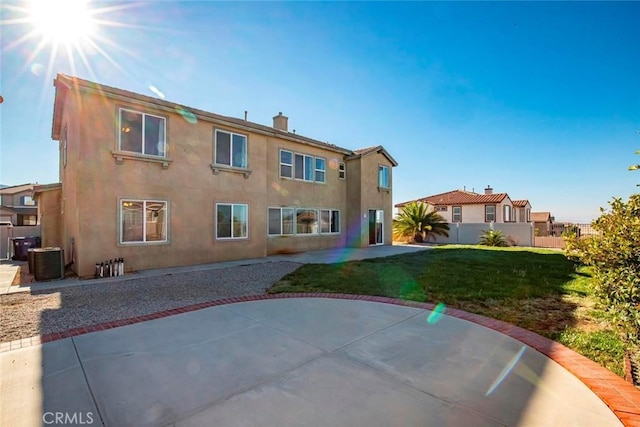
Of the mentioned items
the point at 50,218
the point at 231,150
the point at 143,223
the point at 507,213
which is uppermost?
the point at 231,150

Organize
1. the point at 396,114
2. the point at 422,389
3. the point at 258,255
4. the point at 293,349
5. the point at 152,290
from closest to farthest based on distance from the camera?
the point at 422,389 → the point at 293,349 → the point at 152,290 → the point at 258,255 → the point at 396,114

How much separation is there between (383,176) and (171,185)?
549 inches

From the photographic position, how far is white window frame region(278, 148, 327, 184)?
52.4 feet

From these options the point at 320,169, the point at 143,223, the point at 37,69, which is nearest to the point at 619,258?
the point at 143,223

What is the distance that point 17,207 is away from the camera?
3431cm

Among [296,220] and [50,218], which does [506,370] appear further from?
[50,218]

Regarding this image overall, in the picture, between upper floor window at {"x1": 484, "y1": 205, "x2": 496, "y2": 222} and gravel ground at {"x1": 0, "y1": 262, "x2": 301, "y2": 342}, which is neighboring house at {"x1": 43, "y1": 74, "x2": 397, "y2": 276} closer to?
gravel ground at {"x1": 0, "y1": 262, "x2": 301, "y2": 342}

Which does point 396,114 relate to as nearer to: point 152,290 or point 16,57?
point 152,290

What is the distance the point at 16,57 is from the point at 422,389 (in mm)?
13926

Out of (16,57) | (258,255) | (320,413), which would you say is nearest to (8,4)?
(16,57)

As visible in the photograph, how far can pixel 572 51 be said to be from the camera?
1061 centimetres

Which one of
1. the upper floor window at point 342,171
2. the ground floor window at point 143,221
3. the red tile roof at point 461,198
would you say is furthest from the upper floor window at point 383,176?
the ground floor window at point 143,221

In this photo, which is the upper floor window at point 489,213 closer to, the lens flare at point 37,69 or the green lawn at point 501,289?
the green lawn at point 501,289

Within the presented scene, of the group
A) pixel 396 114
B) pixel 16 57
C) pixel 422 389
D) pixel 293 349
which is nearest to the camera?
pixel 422 389
